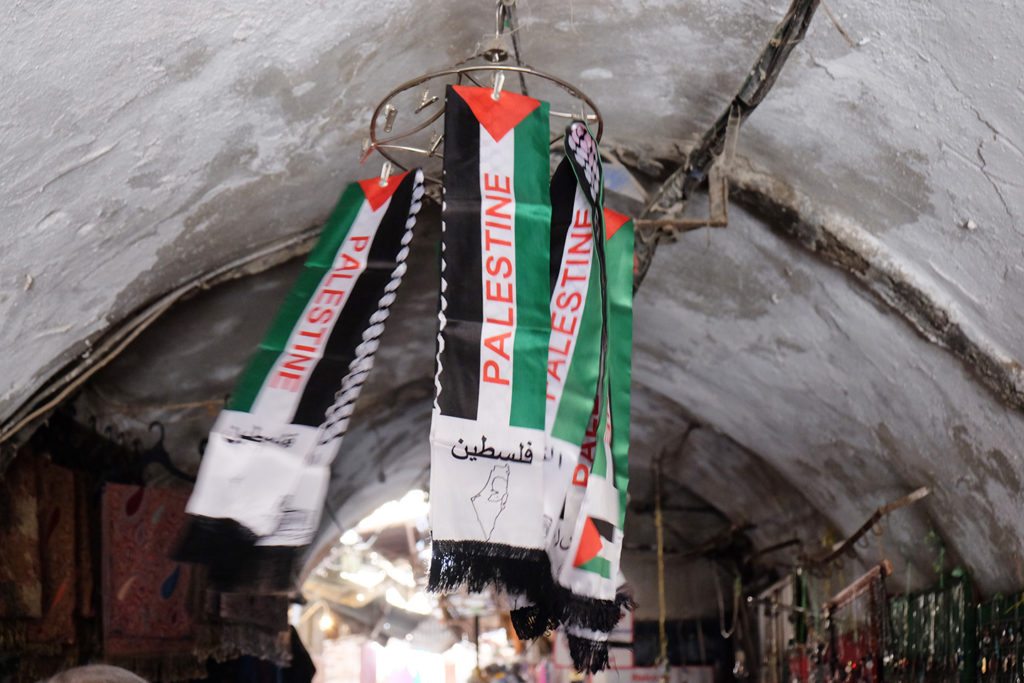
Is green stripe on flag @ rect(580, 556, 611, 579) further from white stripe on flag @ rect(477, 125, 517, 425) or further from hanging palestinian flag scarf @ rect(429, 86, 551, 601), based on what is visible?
white stripe on flag @ rect(477, 125, 517, 425)

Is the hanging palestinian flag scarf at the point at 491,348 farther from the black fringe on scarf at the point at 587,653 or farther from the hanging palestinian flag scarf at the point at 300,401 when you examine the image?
the hanging palestinian flag scarf at the point at 300,401

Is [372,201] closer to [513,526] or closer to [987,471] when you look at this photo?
[513,526]

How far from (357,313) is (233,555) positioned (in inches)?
38.1

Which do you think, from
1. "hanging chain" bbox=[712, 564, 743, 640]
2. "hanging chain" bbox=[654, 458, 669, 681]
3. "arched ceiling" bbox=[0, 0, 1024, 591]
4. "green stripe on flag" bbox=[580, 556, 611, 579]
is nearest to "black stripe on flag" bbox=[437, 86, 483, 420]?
"arched ceiling" bbox=[0, 0, 1024, 591]

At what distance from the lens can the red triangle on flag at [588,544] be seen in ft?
11.2

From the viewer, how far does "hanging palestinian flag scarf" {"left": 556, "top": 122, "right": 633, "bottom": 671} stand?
134 inches

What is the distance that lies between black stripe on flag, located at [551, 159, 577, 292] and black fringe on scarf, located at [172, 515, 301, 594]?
1.27m

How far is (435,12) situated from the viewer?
3643mm

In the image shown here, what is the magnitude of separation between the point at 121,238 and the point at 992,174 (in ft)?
10.3

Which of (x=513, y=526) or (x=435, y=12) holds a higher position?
(x=435, y=12)

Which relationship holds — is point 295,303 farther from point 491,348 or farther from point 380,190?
point 491,348

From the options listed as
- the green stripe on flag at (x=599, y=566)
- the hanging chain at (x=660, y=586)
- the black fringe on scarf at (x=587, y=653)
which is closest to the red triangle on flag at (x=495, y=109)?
→ the green stripe on flag at (x=599, y=566)

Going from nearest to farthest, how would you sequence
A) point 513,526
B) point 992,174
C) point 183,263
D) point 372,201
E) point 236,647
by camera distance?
point 513,526
point 992,174
point 372,201
point 183,263
point 236,647

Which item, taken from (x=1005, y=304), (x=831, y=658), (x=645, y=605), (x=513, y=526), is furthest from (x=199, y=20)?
(x=645, y=605)
